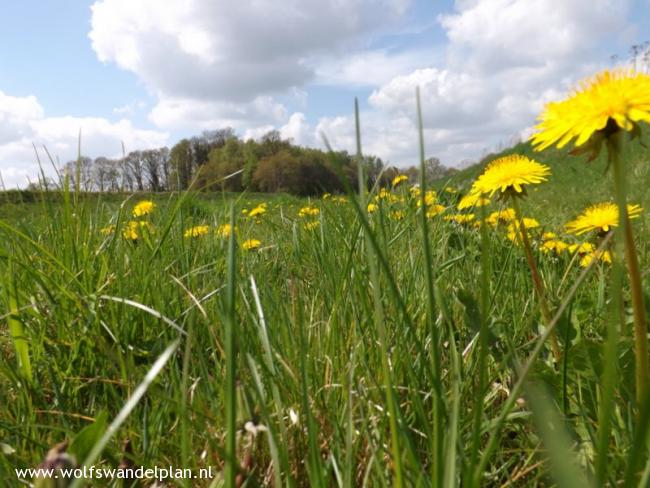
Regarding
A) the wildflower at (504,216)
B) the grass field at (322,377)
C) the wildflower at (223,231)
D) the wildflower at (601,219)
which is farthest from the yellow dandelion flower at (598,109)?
the wildflower at (223,231)

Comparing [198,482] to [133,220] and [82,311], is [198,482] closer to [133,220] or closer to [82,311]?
[82,311]

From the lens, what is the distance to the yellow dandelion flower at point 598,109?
0.60 meters

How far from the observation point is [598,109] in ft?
2.04

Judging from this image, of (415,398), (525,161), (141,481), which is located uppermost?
(525,161)

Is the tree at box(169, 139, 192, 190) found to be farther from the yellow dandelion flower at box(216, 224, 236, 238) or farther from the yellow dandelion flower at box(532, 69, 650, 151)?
the yellow dandelion flower at box(532, 69, 650, 151)

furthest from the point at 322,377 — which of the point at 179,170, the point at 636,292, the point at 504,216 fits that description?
the point at 179,170

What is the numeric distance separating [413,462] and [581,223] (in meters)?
1.01

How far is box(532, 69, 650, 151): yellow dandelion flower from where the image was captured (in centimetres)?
60

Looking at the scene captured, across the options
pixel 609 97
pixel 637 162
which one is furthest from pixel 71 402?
pixel 637 162

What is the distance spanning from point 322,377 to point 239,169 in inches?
354

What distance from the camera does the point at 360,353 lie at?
830mm

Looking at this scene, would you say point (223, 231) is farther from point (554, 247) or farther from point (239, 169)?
point (239, 169)

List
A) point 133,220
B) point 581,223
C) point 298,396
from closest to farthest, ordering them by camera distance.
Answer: point 298,396 < point 581,223 < point 133,220

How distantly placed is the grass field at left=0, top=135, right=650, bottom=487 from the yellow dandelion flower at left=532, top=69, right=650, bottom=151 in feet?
0.82
